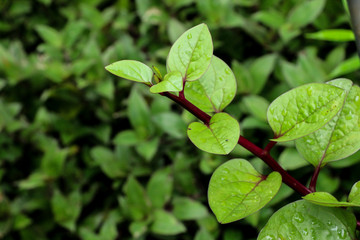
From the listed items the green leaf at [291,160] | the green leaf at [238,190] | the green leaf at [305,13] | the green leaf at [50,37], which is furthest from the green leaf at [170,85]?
the green leaf at [50,37]

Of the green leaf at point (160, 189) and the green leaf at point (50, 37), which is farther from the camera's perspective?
the green leaf at point (50, 37)

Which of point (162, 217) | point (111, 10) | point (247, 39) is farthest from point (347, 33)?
point (111, 10)

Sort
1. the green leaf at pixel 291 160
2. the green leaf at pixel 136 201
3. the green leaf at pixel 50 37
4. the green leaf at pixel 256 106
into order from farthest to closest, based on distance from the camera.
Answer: the green leaf at pixel 50 37
the green leaf at pixel 136 201
the green leaf at pixel 256 106
the green leaf at pixel 291 160

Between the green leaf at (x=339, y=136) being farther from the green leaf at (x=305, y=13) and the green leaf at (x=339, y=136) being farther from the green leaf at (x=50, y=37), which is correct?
the green leaf at (x=50, y=37)

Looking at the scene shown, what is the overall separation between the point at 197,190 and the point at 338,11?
806 millimetres

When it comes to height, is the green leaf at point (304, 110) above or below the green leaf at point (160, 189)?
above

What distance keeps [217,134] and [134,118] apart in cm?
95

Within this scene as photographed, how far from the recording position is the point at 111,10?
67.6 inches

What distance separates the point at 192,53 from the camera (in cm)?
46

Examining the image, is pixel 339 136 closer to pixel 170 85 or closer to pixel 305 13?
pixel 170 85

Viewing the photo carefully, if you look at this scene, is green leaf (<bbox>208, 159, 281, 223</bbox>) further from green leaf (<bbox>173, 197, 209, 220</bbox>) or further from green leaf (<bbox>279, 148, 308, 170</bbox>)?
green leaf (<bbox>173, 197, 209, 220</bbox>)

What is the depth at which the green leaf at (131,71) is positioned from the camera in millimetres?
423


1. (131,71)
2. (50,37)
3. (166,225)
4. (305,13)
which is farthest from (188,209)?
(50,37)

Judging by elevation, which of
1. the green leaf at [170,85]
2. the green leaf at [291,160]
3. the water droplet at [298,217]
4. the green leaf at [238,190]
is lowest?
the green leaf at [291,160]
